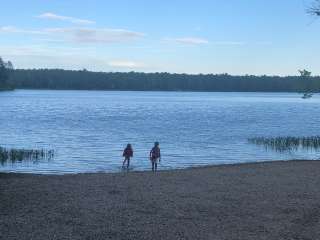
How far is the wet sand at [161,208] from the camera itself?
542 inches

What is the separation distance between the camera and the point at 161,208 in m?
16.5

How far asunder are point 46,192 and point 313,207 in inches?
325

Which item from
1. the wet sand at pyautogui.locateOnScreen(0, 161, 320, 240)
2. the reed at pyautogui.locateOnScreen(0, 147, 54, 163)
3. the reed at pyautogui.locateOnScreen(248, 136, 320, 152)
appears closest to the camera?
the wet sand at pyautogui.locateOnScreen(0, 161, 320, 240)

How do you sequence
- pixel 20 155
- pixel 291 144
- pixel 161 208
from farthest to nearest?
pixel 291 144 → pixel 20 155 → pixel 161 208

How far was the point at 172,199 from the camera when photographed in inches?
712

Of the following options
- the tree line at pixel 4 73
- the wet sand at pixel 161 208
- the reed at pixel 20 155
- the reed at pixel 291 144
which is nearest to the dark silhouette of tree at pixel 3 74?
the tree line at pixel 4 73

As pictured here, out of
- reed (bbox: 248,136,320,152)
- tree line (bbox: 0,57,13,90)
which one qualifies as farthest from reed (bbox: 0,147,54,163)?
tree line (bbox: 0,57,13,90)

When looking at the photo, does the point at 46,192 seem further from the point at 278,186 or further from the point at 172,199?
the point at 278,186

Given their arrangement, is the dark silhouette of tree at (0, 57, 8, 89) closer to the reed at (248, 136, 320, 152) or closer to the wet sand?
the reed at (248, 136, 320, 152)

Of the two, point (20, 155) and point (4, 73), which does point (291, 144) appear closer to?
point (20, 155)

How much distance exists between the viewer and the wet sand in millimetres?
13773

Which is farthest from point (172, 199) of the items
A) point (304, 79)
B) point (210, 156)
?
point (210, 156)

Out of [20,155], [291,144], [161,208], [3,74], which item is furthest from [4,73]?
[161,208]

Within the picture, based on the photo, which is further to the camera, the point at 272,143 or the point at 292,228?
the point at 272,143
